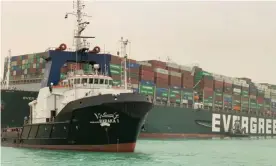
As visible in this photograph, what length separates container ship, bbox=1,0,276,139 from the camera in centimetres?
4638

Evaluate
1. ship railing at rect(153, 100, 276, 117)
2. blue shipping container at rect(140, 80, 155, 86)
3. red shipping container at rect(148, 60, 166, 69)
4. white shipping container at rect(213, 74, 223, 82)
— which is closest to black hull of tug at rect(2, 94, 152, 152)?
ship railing at rect(153, 100, 276, 117)

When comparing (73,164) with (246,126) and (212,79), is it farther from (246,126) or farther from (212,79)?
(246,126)

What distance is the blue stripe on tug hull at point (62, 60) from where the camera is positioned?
2611 centimetres

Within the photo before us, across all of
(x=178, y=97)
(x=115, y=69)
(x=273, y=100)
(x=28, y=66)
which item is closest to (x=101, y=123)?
(x=115, y=69)

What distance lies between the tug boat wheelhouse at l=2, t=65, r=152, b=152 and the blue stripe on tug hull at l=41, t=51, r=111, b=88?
8.75ft

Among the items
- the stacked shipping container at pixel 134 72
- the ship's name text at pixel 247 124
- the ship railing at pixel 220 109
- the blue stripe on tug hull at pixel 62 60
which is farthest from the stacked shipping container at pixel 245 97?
the blue stripe on tug hull at pixel 62 60

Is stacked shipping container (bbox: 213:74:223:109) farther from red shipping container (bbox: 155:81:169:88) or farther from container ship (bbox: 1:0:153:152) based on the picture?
container ship (bbox: 1:0:153:152)

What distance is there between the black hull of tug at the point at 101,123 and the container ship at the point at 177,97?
15320 mm

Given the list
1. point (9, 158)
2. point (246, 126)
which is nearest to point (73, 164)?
point (9, 158)

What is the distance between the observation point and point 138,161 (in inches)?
739

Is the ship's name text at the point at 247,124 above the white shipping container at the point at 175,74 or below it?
below

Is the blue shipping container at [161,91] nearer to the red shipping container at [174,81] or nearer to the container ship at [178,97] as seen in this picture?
the container ship at [178,97]

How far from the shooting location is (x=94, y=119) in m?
21.1

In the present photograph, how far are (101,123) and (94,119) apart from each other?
417 millimetres
